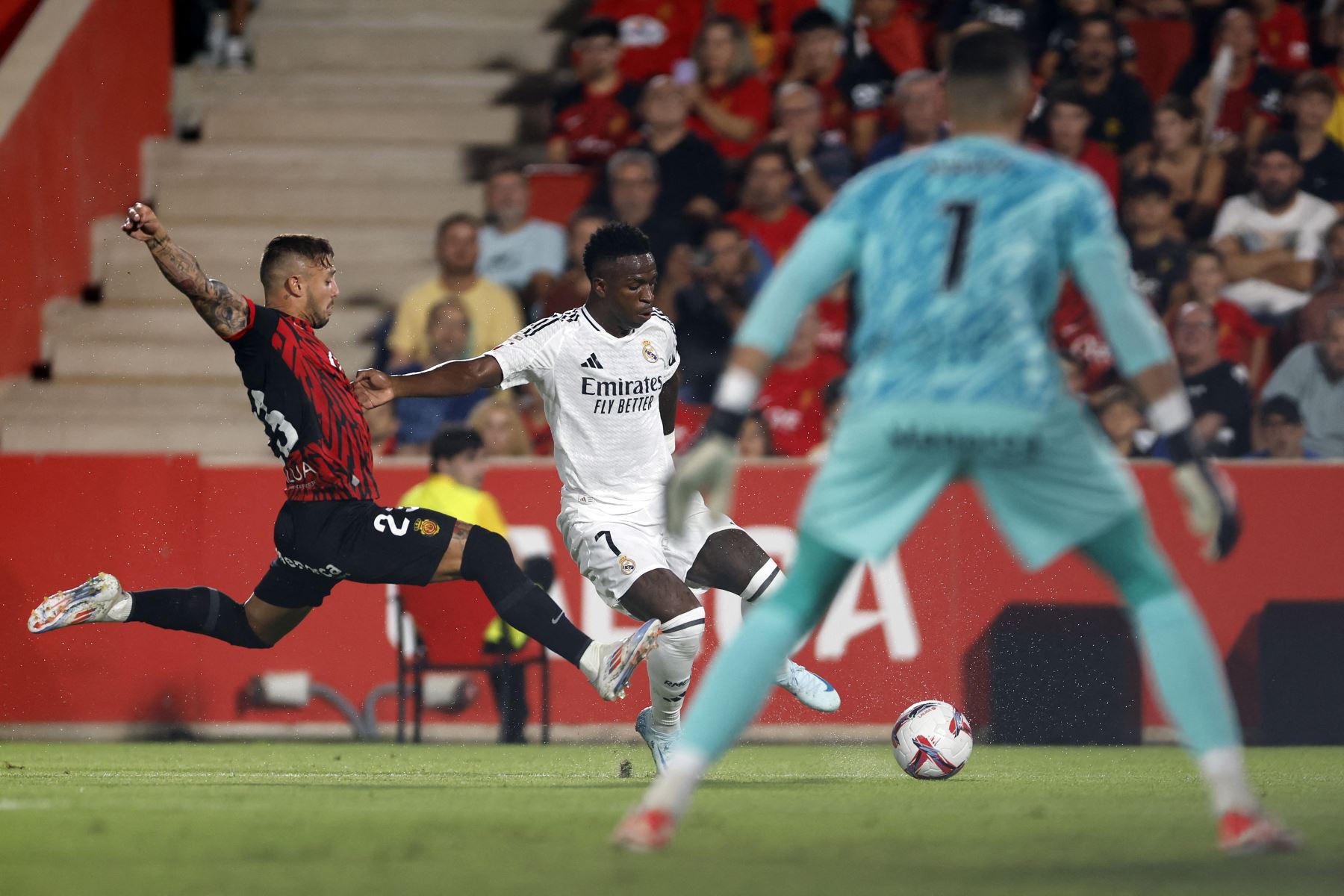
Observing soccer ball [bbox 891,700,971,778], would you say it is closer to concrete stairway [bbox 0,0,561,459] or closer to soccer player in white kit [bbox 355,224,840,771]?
soccer player in white kit [bbox 355,224,840,771]

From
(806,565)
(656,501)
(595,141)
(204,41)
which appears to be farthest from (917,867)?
(204,41)

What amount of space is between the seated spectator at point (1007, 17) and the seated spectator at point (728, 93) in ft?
4.51

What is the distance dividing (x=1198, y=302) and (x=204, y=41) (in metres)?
8.88

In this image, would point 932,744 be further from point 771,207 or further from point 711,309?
point 771,207

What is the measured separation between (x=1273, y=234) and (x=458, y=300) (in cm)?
549

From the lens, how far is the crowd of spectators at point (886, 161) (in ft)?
40.5

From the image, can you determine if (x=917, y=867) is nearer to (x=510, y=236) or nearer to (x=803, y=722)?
(x=803, y=722)

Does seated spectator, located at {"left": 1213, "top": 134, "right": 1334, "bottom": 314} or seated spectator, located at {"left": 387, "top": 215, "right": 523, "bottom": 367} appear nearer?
seated spectator, located at {"left": 387, "top": 215, "right": 523, "bottom": 367}

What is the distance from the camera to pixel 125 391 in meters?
14.0

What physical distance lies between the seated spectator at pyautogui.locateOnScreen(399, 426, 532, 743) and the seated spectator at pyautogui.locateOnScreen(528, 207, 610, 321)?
4.36 ft

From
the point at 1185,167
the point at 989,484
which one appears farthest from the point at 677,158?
the point at 989,484

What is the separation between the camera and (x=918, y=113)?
13125 millimetres

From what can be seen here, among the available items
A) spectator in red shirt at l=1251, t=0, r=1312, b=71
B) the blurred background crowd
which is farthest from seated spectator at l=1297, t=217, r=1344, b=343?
spectator in red shirt at l=1251, t=0, r=1312, b=71

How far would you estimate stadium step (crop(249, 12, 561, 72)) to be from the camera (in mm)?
16391
